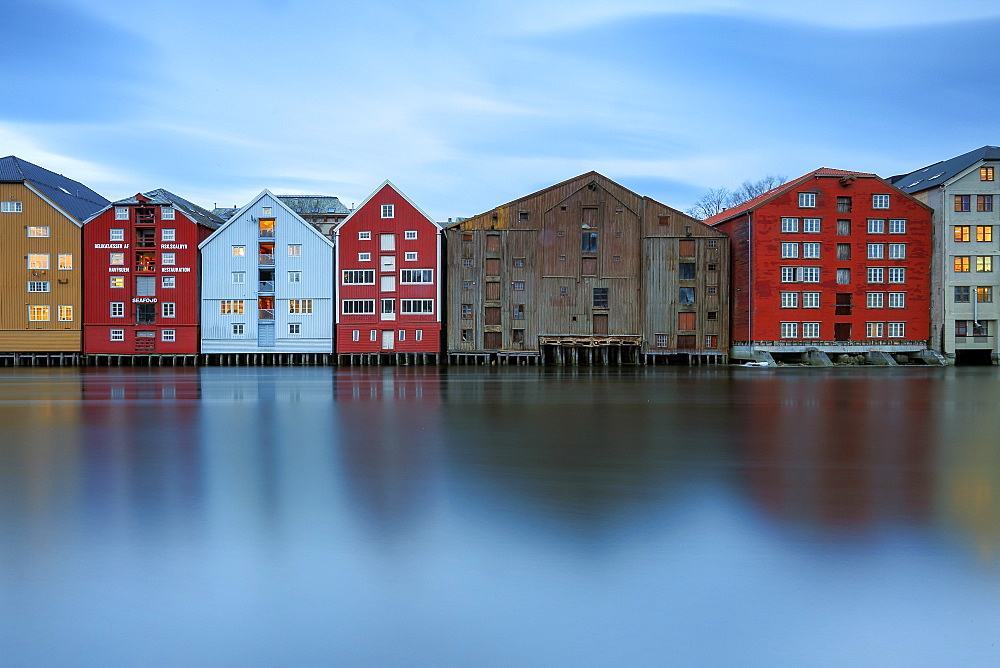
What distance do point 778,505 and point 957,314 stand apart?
53386mm

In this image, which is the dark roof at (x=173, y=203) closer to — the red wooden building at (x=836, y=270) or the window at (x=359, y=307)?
the window at (x=359, y=307)

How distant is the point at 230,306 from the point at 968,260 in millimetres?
58192

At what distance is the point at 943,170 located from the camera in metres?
54.0

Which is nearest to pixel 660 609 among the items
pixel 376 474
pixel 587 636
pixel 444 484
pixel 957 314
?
pixel 587 636

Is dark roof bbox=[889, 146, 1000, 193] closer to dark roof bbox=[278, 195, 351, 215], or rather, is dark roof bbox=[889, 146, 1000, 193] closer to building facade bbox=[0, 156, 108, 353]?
dark roof bbox=[278, 195, 351, 215]

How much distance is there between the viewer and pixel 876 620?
4.70 m

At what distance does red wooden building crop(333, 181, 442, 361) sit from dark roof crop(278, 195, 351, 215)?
24.4m

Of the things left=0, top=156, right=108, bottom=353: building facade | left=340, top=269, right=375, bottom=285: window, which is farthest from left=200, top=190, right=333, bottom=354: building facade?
left=0, top=156, right=108, bottom=353: building facade

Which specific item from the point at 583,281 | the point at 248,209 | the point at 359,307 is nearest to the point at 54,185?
the point at 248,209

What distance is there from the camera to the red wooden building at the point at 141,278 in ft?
164

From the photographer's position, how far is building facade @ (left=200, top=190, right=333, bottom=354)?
5022 centimetres

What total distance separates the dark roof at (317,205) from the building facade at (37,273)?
86.8ft

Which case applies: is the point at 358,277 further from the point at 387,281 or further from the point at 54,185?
the point at 54,185

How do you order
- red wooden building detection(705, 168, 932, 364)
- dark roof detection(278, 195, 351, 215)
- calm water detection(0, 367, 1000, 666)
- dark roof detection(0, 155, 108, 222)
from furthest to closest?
1. dark roof detection(278, 195, 351, 215)
2. dark roof detection(0, 155, 108, 222)
3. red wooden building detection(705, 168, 932, 364)
4. calm water detection(0, 367, 1000, 666)
